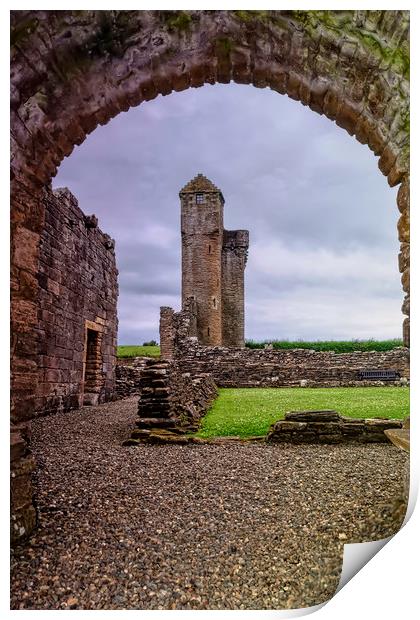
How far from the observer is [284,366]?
19.1 meters

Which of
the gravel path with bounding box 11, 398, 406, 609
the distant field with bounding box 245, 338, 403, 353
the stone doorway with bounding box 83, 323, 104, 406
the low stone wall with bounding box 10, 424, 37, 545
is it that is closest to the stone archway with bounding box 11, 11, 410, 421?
the low stone wall with bounding box 10, 424, 37, 545

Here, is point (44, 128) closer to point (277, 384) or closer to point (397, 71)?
point (397, 71)

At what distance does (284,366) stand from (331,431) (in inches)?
474

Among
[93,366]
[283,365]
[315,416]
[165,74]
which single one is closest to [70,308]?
[93,366]

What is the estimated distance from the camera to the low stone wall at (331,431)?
7105mm

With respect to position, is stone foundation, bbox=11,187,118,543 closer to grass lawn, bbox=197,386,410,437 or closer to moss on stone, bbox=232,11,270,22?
grass lawn, bbox=197,386,410,437

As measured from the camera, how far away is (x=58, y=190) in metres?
10.6

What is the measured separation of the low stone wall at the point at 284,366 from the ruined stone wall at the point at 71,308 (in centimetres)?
589

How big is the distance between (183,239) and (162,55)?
29900 millimetres

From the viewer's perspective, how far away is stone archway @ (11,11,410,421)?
Answer: 2992mm

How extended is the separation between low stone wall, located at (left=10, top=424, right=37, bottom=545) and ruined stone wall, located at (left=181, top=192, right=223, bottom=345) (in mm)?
28285
